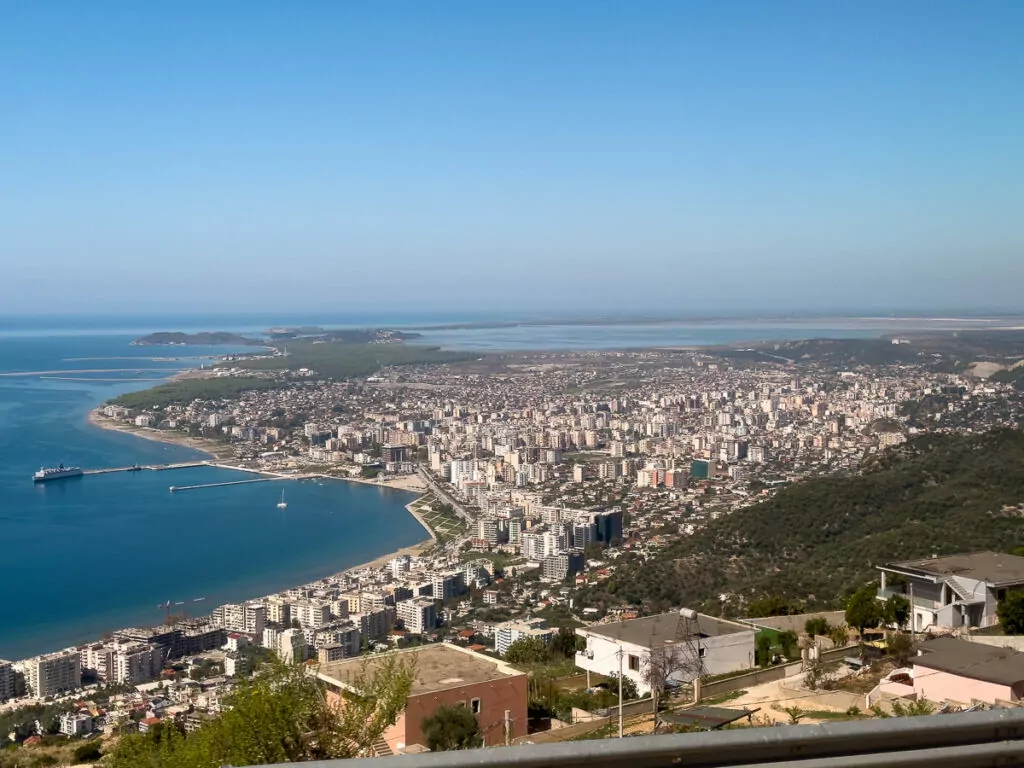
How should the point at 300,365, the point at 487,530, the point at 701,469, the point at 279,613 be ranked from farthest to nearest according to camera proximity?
the point at 300,365
the point at 701,469
the point at 487,530
the point at 279,613

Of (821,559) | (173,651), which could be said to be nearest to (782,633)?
(821,559)

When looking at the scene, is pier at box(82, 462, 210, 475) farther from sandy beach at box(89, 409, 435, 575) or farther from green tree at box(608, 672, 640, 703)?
green tree at box(608, 672, 640, 703)

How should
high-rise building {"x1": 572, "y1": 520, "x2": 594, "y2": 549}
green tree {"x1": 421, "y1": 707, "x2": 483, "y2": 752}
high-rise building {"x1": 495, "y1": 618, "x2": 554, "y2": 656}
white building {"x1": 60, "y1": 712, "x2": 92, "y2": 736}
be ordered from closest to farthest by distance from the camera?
green tree {"x1": 421, "y1": 707, "x2": 483, "y2": 752}, white building {"x1": 60, "y1": 712, "x2": 92, "y2": 736}, high-rise building {"x1": 495, "y1": 618, "x2": 554, "y2": 656}, high-rise building {"x1": 572, "y1": 520, "x2": 594, "y2": 549}

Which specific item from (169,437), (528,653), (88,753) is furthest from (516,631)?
(169,437)

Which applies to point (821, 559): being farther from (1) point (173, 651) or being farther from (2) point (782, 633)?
(1) point (173, 651)

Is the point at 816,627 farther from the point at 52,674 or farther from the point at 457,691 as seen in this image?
the point at 52,674

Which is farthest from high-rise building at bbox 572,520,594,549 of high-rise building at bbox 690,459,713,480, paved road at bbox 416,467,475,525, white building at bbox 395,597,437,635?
high-rise building at bbox 690,459,713,480
